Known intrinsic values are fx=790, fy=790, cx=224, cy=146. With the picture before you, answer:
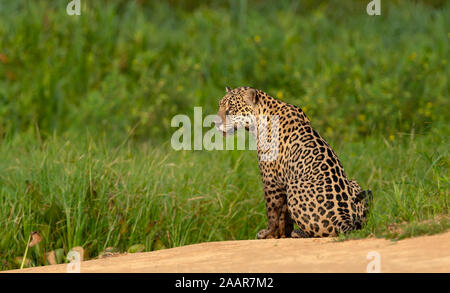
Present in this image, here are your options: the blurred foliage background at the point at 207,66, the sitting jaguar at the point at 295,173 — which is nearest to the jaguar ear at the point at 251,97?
the sitting jaguar at the point at 295,173

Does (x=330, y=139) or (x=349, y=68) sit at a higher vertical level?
(x=349, y=68)

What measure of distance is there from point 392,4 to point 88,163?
10.8 m

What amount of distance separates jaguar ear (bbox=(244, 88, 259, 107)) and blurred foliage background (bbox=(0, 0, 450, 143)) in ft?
14.6

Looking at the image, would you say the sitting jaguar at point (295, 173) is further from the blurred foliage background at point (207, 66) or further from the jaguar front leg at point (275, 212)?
the blurred foliage background at point (207, 66)

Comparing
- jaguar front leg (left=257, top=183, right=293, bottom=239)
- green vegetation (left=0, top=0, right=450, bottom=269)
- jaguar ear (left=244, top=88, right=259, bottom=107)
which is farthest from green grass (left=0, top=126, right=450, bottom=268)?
jaguar ear (left=244, top=88, right=259, bottom=107)

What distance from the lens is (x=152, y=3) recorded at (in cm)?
1745

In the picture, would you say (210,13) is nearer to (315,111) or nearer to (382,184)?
(315,111)

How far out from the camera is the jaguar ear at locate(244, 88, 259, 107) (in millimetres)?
6727

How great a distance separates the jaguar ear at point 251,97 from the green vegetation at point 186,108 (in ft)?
4.40

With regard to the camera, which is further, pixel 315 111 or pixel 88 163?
pixel 315 111

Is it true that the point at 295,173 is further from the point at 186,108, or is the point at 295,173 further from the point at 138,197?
the point at 186,108

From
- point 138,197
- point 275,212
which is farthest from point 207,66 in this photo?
point 275,212
